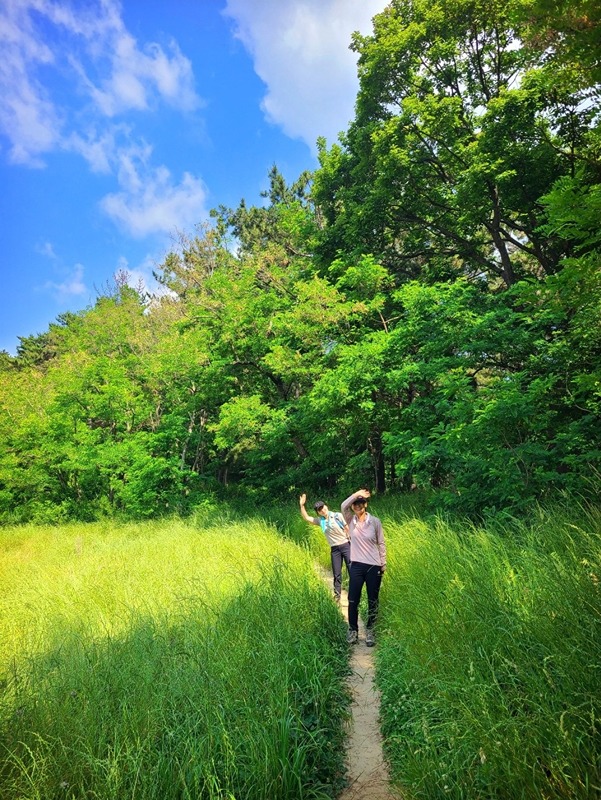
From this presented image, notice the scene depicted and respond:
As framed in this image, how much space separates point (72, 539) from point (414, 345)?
480 inches

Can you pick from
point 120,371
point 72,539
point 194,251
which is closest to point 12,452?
point 120,371

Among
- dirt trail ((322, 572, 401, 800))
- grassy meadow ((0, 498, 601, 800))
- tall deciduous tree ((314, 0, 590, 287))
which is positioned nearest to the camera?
grassy meadow ((0, 498, 601, 800))

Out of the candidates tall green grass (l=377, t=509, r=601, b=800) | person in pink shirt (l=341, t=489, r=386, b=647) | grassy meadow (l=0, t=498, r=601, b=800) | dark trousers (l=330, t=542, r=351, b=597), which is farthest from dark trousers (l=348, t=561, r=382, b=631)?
dark trousers (l=330, t=542, r=351, b=597)

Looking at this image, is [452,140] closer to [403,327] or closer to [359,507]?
[403,327]

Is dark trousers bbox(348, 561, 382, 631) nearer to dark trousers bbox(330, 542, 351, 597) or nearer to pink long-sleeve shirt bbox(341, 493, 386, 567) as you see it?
pink long-sleeve shirt bbox(341, 493, 386, 567)

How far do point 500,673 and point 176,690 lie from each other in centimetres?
239

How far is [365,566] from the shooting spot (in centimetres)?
520

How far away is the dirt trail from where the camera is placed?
2787 mm

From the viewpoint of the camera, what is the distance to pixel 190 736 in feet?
8.92

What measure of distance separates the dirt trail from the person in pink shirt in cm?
48

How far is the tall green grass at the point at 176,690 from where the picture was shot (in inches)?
99.7

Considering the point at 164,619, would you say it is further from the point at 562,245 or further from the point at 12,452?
Answer: the point at 12,452

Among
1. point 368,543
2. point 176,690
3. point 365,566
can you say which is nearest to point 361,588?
point 365,566

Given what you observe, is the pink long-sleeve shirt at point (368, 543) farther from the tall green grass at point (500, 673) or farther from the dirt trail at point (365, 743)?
the dirt trail at point (365, 743)
